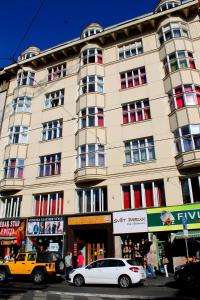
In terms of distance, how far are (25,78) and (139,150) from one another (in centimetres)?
1602

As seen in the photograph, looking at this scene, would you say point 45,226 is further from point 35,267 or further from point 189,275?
point 189,275

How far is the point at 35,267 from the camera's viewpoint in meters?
15.9

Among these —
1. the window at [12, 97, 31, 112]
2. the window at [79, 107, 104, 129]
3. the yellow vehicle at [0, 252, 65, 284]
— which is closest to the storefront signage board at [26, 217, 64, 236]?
the yellow vehicle at [0, 252, 65, 284]

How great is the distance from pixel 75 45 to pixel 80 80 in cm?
464

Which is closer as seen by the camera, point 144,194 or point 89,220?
point 144,194

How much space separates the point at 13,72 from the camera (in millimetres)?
31344

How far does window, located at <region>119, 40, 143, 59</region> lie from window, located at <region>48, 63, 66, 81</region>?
253 inches

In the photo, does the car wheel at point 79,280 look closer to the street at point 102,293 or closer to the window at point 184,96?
the street at point 102,293

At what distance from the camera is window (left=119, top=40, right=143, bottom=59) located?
85.9ft

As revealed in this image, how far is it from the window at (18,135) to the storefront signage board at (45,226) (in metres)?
7.93

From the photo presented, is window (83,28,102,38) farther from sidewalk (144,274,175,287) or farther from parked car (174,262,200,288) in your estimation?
parked car (174,262,200,288)

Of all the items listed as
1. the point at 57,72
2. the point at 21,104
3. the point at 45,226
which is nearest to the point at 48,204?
the point at 45,226

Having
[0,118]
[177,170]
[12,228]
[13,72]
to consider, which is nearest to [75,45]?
[13,72]

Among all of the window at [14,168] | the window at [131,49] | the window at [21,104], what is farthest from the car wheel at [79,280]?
the window at [131,49]
